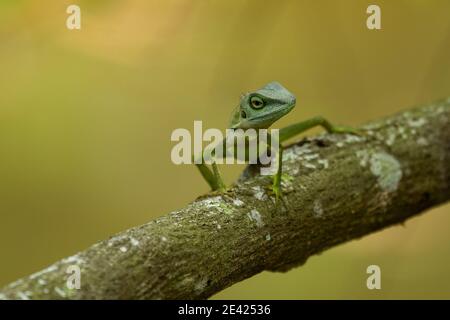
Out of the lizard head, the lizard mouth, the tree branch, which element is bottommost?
the tree branch

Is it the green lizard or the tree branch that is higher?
the green lizard

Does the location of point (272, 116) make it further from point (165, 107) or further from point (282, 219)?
point (165, 107)

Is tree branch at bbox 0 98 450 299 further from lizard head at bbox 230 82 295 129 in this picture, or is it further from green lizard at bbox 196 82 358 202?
lizard head at bbox 230 82 295 129

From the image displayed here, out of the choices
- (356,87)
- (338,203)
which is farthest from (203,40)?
(338,203)

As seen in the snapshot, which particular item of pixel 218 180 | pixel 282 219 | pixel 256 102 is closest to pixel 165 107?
pixel 256 102

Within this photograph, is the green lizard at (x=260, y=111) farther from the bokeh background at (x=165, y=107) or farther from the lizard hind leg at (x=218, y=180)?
the bokeh background at (x=165, y=107)

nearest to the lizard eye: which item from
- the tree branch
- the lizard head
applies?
the lizard head
